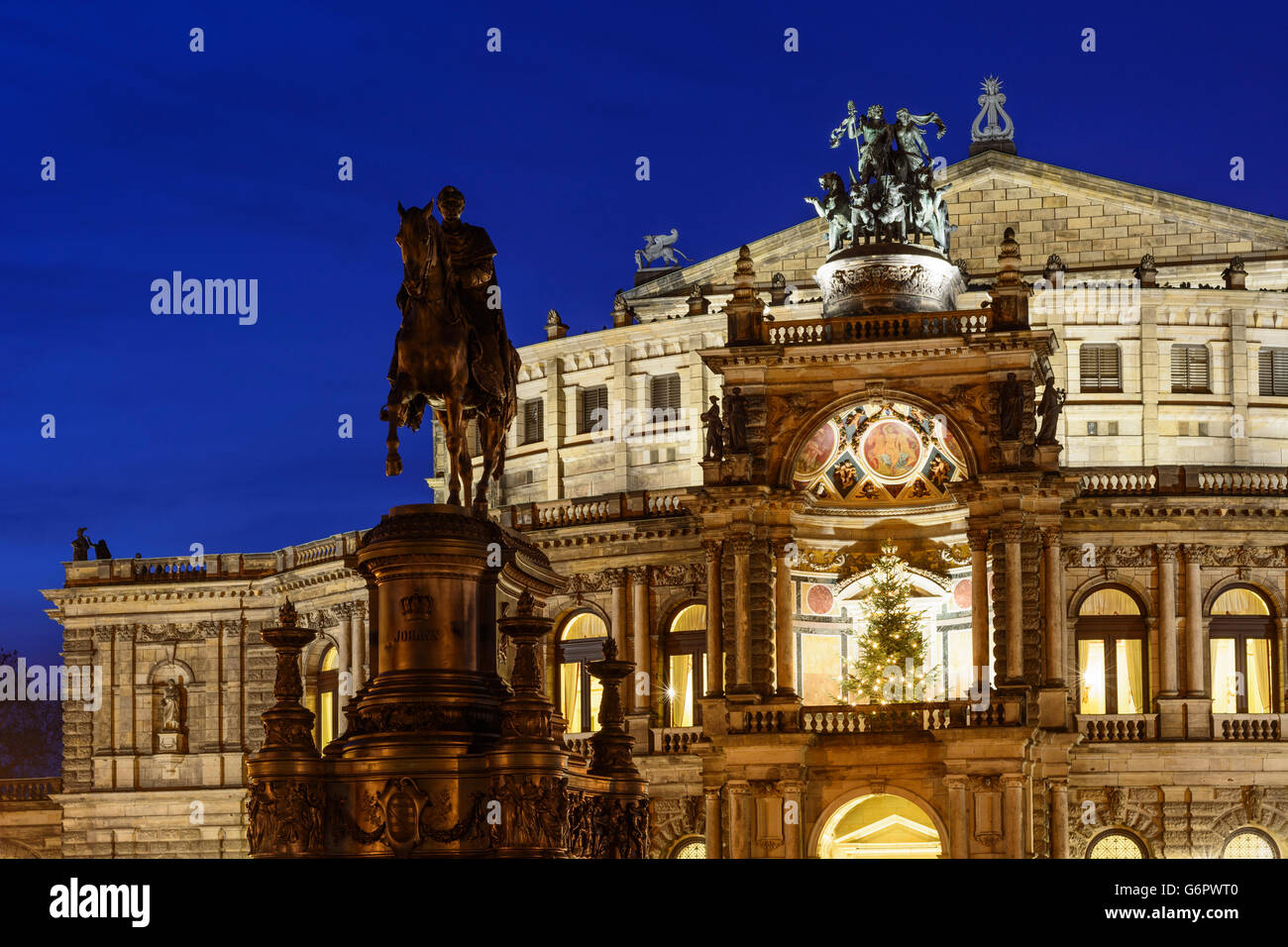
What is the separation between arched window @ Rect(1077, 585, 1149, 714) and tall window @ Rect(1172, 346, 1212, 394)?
11101 millimetres

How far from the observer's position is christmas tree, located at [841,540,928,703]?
5778cm

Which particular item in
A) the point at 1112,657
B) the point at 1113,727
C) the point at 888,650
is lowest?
the point at 1113,727

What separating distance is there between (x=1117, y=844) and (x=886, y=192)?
17.9 meters

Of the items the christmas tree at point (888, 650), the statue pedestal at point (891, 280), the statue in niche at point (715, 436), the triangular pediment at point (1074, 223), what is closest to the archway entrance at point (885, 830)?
the christmas tree at point (888, 650)

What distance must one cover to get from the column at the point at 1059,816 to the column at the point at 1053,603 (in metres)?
2.59

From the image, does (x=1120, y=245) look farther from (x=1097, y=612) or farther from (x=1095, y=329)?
(x=1097, y=612)

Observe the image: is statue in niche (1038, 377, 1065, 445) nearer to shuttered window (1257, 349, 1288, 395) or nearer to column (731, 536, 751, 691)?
column (731, 536, 751, 691)

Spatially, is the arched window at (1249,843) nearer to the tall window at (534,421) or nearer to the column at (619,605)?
the column at (619,605)

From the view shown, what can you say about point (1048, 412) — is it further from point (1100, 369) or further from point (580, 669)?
point (580, 669)

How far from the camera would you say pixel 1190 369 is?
6794 centimetres

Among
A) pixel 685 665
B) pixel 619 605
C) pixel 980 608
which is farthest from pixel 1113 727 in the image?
pixel 619 605

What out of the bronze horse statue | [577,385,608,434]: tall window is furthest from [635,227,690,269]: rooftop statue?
the bronze horse statue
